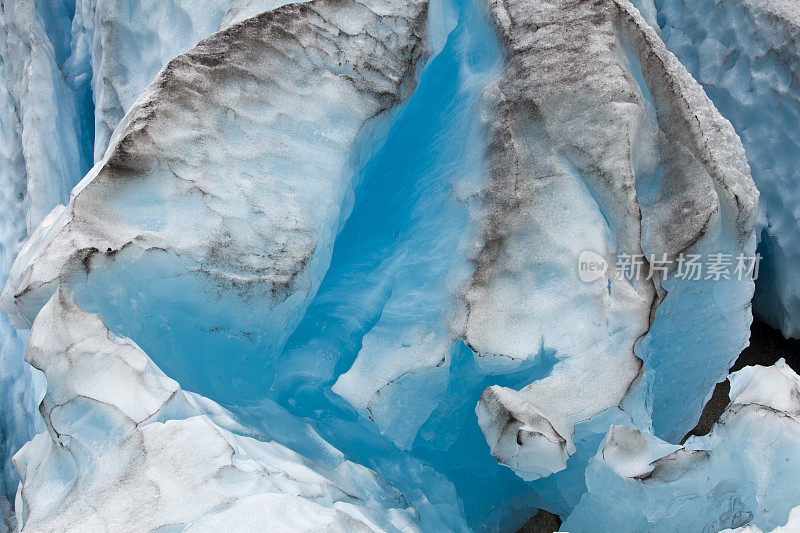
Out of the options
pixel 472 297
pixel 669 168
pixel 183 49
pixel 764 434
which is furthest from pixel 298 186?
pixel 764 434

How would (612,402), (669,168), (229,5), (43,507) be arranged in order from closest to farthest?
(43,507) → (612,402) → (669,168) → (229,5)

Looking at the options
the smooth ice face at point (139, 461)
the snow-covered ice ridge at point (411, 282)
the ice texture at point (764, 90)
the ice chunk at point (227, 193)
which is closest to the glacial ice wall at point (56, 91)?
the ice chunk at point (227, 193)

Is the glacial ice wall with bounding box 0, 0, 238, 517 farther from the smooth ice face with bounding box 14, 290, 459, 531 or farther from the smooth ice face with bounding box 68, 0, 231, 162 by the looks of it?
the smooth ice face with bounding box 14, 290, 459, 531

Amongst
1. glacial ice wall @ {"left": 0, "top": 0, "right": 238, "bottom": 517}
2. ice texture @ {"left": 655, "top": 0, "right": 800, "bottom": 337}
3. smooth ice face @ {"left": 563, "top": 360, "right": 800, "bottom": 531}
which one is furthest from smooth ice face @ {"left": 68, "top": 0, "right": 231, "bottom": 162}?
ice texture @ {"left": 655, "top": 0, "right": 800, "bottom": 337}

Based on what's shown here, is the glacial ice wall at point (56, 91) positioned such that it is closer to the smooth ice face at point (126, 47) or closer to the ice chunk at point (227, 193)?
the smooth ice face at point (126, 47)

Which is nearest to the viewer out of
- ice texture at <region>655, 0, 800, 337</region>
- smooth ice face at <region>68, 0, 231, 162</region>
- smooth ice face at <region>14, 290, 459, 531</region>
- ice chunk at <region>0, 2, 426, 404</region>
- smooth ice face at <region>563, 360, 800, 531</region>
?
smooth ice face at <region>14, 290, 459, 531</region>

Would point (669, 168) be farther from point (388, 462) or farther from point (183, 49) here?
point (183, 49)

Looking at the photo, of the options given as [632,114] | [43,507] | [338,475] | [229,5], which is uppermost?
[229,5]
